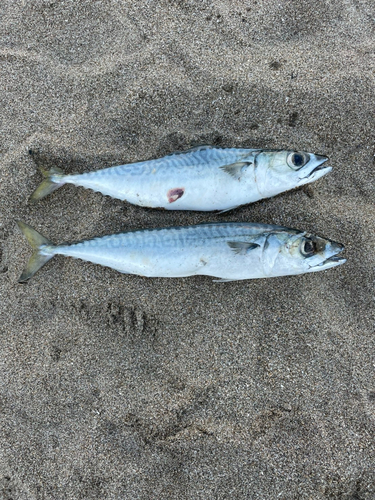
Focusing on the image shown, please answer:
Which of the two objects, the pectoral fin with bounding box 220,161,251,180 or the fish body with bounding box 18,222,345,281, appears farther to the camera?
the pectoral fin with bounding box 220,161,251,180

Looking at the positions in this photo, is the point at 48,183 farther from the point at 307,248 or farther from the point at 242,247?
the point at 307,248

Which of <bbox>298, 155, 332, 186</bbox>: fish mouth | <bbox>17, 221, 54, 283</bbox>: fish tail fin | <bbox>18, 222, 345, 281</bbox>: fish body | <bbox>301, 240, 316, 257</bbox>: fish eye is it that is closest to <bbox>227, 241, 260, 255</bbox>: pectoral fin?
<bbox>18, 222, 345, 281</bbox>: fish body

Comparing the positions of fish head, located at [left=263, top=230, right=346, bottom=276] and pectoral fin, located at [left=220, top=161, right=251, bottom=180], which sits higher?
pectoral fin, located at [left=220, top=161, right=251, bottom=180]

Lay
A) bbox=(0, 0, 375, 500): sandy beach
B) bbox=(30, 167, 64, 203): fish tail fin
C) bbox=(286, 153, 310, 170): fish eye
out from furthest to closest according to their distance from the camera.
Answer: bbox=(30, 167, 64, 203): fish tail fin, bbox=(286, 153, 310, 170): fish eye, bbox=(0, 0, 375, 500): sandy beach

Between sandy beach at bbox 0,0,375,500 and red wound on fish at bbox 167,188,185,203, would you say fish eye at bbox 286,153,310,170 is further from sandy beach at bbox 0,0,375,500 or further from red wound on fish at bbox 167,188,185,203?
red wound on fish at bbox 167,188,185,203

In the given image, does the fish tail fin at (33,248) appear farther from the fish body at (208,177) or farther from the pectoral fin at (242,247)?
the pectoral fin at (242,247)

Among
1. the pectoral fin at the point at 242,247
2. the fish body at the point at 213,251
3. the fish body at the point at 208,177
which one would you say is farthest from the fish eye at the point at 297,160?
the pectoral fin at the point at 242,247

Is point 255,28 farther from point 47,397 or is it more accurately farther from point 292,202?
point 47,397

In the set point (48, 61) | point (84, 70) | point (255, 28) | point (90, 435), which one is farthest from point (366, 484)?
point (48, 61)

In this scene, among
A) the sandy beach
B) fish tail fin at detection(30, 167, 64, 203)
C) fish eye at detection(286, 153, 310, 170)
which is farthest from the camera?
fish tail fin at detection(30, 167, 64, 203)
